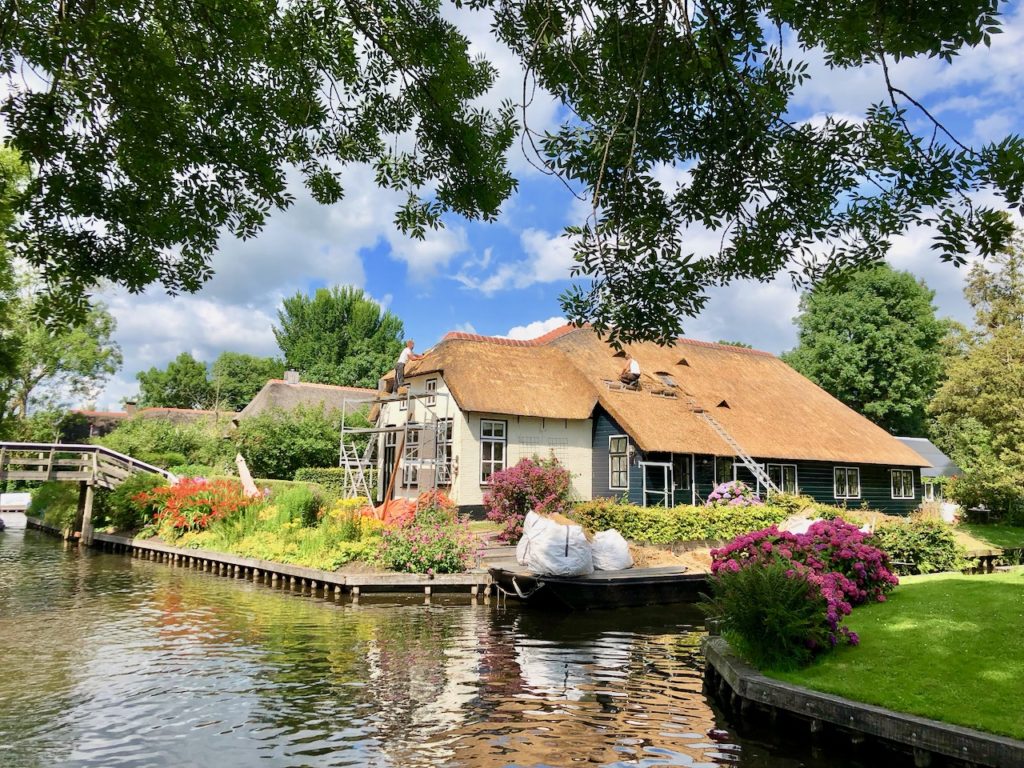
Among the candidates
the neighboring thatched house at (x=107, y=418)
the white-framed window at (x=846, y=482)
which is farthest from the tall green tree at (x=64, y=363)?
the white-framed window at (x=846, y=482)

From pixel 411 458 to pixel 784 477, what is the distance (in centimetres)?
1507

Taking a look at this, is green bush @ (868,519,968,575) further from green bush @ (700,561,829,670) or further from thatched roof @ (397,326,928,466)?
green bush @ (700,561,829,670)

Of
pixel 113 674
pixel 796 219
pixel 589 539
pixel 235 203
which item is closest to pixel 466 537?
pixel 589 539

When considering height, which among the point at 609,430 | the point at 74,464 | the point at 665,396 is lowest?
the point at 74,464

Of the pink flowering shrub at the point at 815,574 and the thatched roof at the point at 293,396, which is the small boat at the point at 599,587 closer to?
the pink flowering shrub at the point at 815,574

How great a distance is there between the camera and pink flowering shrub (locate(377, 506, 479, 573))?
650 inches

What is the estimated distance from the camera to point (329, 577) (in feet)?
52.9

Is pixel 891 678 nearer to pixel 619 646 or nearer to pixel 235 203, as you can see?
pixel 619 646

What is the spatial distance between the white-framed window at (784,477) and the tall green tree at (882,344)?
17.6m

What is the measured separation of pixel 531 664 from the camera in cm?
1072

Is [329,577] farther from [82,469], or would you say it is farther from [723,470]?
[723,470]

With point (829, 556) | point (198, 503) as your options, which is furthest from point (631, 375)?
point (829, 556)

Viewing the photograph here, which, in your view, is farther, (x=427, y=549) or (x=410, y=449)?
(x=410, y=449)

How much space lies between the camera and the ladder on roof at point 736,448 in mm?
26125
